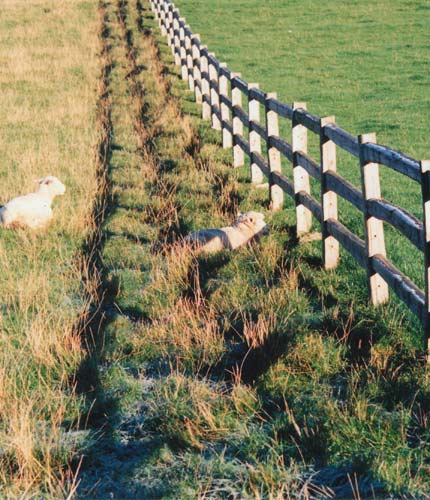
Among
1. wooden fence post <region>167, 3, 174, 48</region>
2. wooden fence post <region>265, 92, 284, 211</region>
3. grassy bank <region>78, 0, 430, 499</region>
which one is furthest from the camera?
wooden fence post <region>167, 3, 174, 48</region>

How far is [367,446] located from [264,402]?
768 millimetres

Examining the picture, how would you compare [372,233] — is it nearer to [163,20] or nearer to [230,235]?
[230,235]

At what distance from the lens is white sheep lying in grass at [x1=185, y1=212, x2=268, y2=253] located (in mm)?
7395

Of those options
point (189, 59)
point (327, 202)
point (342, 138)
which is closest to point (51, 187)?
point (327, 202)

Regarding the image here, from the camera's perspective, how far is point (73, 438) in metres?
4.22

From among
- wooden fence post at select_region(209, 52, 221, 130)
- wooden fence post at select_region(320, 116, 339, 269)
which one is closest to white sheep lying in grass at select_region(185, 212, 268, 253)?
wooden fence post at select_region(320, 116, 339, 269)

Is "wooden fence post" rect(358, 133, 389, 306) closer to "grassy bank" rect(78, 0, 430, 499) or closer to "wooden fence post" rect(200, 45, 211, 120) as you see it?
"grassy bank" rect(78, 0, 430, 499)

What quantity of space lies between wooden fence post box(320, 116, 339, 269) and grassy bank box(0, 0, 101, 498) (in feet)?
7.02

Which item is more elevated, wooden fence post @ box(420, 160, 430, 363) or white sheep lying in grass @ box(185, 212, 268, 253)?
wooden fence post @ box(420, 160, 430, 363)

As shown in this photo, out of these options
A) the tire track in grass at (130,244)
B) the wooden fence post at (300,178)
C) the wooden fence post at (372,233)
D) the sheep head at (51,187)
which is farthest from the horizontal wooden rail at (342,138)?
the sheep head at (51,187)

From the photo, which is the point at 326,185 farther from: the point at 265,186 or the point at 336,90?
the point at 336,90

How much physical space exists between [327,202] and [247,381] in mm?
2758

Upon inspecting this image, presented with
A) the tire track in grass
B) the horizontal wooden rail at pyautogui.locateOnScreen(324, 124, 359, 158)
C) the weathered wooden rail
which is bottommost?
the tire track in grass

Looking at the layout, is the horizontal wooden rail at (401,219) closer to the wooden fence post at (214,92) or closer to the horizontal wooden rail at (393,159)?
the horizontal wooden rail at (393,159)
